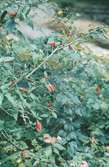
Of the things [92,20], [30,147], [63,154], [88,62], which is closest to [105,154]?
[63,154]

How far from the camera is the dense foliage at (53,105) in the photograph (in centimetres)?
261

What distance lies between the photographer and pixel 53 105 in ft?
9.26

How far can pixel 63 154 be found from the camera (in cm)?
281

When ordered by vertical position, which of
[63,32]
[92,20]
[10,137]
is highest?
[63,32]

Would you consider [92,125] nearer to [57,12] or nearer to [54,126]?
[54,126]

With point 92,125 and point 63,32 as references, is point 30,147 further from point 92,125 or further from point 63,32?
point 63,32

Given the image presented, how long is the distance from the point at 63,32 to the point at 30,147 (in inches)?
27.9

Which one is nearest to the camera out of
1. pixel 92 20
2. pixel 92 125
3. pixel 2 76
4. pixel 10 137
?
pixel 2 76

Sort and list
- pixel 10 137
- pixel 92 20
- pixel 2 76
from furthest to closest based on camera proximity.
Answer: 1. pixel 92 20
2. pixel 10 137
3. pixel 2 76

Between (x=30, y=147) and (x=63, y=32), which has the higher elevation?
(x=63, y=32)

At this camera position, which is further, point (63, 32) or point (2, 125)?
point (63, 32)

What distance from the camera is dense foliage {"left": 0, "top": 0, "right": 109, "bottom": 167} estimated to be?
2.61 meters

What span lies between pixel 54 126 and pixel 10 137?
38cm

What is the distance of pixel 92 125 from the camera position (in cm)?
304
